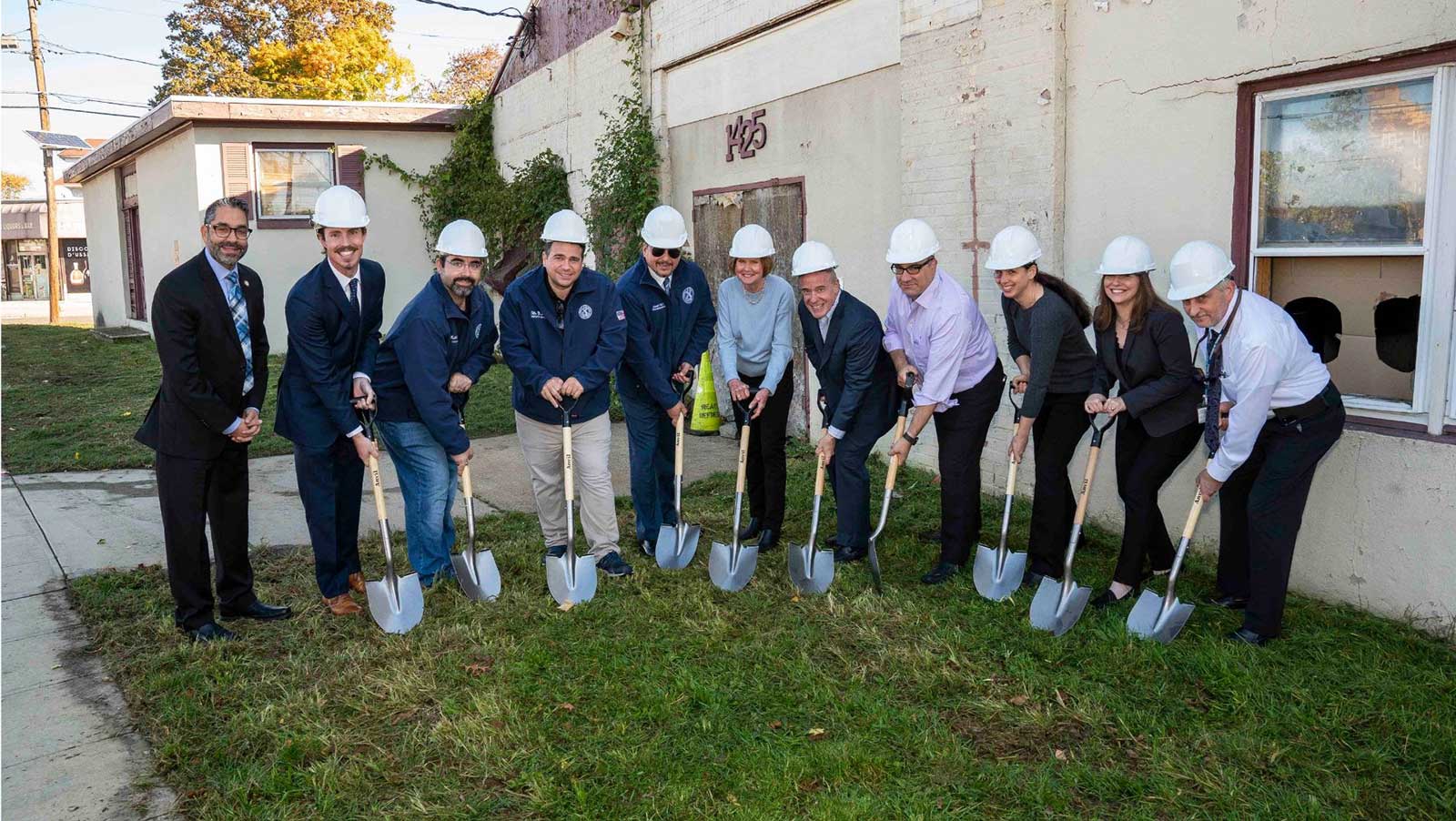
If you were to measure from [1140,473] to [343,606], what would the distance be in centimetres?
393

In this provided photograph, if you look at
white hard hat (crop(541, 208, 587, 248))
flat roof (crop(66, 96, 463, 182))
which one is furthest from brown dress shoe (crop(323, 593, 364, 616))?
flat roof (crop(66, 96, 463, 182))

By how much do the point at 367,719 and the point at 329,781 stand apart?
50cm

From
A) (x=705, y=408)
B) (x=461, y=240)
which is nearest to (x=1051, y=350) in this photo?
(x=461, y=240)

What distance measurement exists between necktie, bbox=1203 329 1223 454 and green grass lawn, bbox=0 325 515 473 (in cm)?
589

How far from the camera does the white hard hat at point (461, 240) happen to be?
16.5 ft

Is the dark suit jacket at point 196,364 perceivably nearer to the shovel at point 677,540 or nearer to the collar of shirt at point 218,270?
the collar of shirt at point 218,270

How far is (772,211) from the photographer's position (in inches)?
362

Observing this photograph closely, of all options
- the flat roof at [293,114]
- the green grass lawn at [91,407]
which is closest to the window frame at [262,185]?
the flat roof at [293,114]

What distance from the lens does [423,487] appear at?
17.4 ft

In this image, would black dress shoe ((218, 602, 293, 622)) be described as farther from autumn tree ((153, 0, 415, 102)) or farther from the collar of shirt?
autumn tree ((153, 0, 415, 102))

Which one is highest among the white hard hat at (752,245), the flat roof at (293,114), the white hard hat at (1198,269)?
the flat roof at (293,114)

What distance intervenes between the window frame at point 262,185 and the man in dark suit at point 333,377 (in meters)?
12.4

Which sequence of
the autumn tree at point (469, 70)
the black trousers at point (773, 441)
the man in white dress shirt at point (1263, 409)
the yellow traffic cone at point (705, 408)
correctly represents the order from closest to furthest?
the man in white dress shirt at point (1263, 409) → the black trousers at point (773, 441) → the yellow traffic cone at point (705, 408) → the autumn tree at point (469, 70)

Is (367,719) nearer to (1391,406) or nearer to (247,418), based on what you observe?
(247,418)
